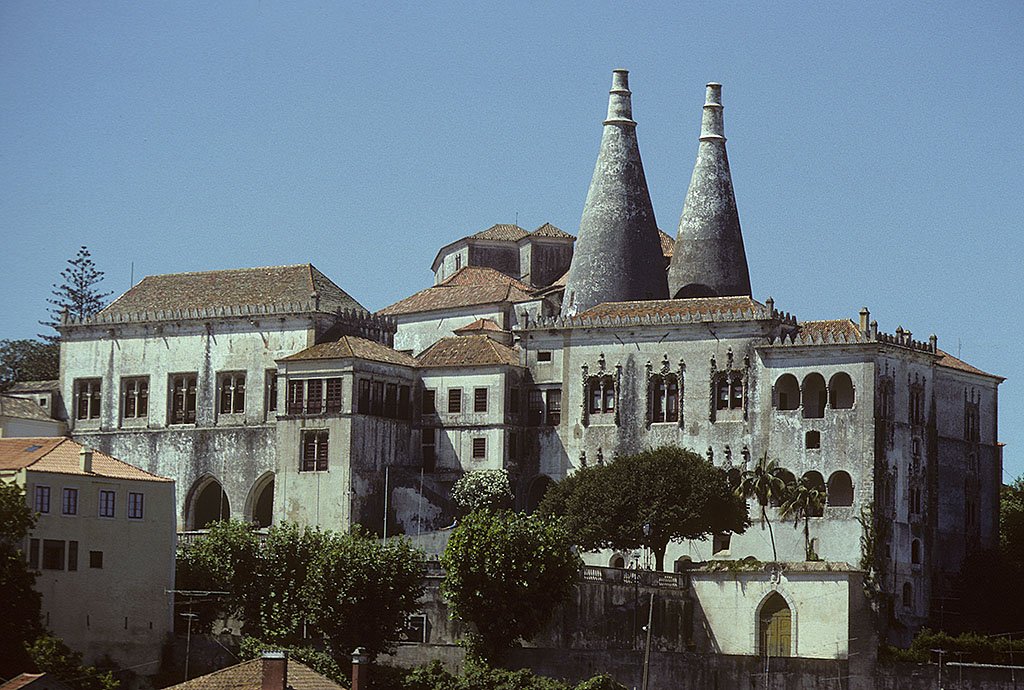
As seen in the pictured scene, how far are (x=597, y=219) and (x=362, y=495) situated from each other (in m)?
16.9

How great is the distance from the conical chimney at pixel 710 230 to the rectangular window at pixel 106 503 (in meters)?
31.7

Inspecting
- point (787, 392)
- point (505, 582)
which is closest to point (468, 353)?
point (787, 392)

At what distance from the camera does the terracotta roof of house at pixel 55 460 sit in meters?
78.6

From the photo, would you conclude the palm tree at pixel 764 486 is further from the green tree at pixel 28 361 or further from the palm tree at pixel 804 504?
the green tree at pixel 28 361

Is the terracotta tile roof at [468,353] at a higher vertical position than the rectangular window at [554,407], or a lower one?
higher

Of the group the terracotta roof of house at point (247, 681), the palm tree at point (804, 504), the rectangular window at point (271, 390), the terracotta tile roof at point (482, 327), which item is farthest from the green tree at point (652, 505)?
the terracotta roof of house at point (247, 681)

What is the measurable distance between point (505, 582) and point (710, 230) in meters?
27.3

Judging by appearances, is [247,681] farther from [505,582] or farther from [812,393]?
[812,393]

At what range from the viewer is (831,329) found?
9244cm

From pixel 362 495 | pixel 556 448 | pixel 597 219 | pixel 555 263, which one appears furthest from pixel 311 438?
pixel 555 263

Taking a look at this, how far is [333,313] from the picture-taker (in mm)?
99062

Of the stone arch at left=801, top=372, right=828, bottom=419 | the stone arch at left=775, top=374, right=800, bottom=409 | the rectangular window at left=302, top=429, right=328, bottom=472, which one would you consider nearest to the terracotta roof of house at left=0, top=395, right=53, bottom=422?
the rectangular window at left=302, top=429, right=328, bottom=472

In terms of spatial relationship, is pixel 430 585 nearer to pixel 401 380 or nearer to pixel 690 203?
pixel 401 380

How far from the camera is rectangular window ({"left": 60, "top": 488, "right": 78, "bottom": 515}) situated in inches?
3051
